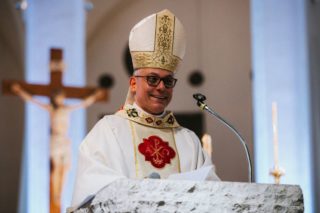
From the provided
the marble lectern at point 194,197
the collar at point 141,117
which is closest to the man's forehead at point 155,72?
the collar at point 141,117

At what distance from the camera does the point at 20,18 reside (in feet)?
40.6

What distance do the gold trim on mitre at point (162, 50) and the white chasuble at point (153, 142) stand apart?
0.25 metres

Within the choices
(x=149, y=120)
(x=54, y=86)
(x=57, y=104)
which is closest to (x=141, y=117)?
(x=149, y=120)

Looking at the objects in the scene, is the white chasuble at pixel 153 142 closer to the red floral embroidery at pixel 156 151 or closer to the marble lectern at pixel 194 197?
the red floral embroidery at pixel 156 151

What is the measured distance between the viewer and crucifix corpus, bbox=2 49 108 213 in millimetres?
9137

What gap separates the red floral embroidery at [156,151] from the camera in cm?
409

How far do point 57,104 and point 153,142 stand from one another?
5.32 meters

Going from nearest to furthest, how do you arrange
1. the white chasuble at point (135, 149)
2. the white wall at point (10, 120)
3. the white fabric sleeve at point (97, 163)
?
the white fabric sleeve at point (97, 163), the white chasuble at point (135, 149), the white wall at point (10, 120)

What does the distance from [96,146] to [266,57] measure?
5.89 m

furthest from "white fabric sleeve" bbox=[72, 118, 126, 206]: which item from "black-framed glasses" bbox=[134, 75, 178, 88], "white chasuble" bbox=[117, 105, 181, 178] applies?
"black-framed glasses" bbox=[134, 75, 178, 88]

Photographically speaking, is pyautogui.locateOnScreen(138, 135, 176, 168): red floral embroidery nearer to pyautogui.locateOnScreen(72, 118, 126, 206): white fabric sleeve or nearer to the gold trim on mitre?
pyautogui.locateOnScreen(72, 118, 126, 206): white fabric sleeve

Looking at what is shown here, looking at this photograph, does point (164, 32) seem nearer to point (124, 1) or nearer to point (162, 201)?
point (162, 201)

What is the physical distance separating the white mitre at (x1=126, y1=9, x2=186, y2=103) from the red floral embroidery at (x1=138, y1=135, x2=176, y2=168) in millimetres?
250

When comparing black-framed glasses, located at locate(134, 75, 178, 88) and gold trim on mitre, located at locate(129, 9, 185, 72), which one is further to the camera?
gold trim on mitre, located at locate(129, 9, 185, 72)
